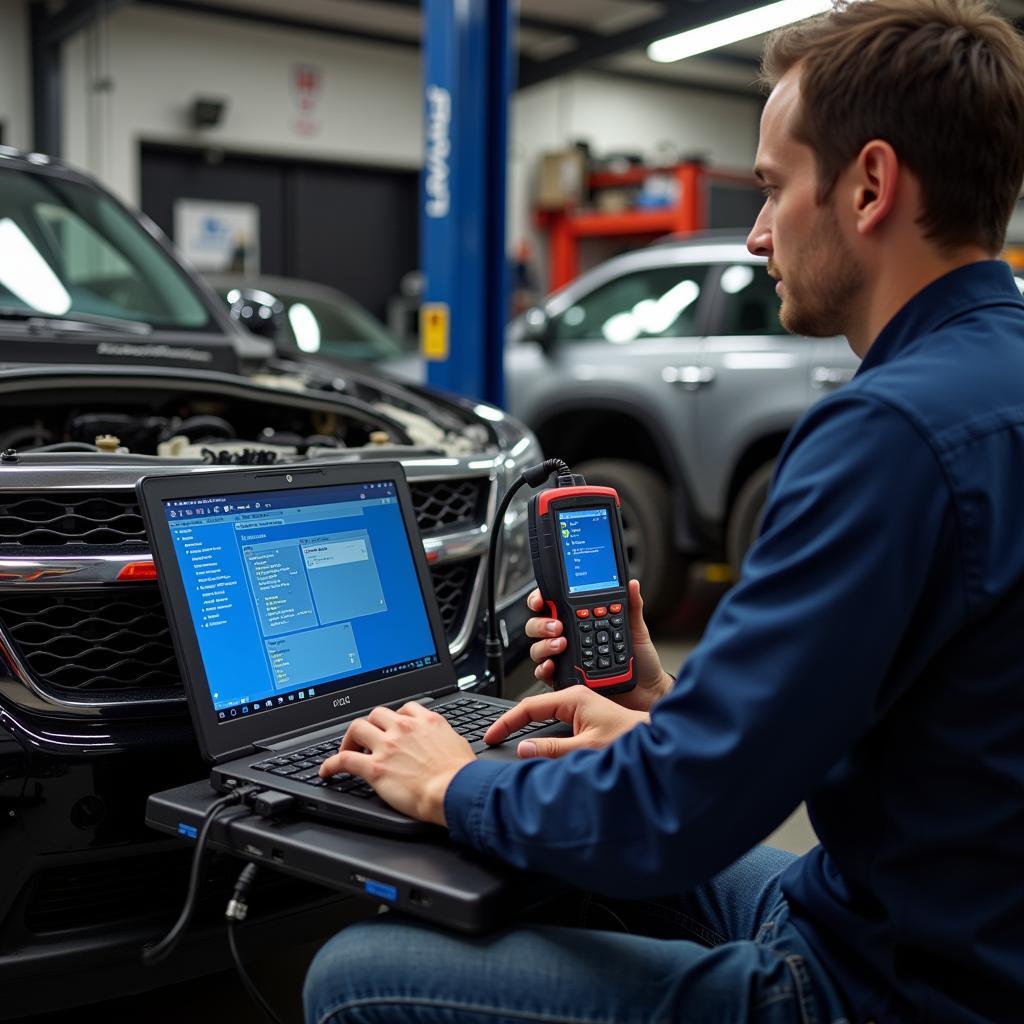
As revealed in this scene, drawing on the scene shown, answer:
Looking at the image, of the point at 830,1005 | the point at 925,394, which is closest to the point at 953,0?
the point at 925,394

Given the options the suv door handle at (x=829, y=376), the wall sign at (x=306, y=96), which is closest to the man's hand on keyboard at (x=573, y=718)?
the suv door handle at (x=829, y=376)

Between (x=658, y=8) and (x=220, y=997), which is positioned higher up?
(x=658, y=8)

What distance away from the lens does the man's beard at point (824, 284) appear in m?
1.11

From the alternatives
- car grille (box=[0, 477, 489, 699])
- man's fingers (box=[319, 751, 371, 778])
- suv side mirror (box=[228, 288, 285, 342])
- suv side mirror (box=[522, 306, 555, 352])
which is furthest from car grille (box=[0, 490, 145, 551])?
suv side mirror (box=[522, 306, 555, 352])

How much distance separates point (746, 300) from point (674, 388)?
43cm

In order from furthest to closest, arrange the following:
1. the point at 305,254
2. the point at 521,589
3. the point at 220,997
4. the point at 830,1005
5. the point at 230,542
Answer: the point at 305,254, the point at 521,589, the point at 220,997, the point at 230,542, the point at 830,1005

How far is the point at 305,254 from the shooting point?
1060 centimetres

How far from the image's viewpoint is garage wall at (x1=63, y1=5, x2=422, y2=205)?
30.3 ft

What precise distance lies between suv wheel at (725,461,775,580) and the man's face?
127 inches

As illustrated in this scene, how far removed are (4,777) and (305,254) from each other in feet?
31.2

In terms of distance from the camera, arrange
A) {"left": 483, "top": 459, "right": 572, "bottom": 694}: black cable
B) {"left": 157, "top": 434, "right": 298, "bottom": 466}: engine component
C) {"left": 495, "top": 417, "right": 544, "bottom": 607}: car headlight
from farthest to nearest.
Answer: {"left": 495, "top": 417, "right": 544, "bottom": 607}: car headlight
{"left": 157, "top": 434, "right": 298, "bottom": 466}: engine component
{"left": 483, "top": 459, "right": 572, "bottom": 694}: black cable

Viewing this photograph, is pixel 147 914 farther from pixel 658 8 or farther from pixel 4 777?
pixel 658 8

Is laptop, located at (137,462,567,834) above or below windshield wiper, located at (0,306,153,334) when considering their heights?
below

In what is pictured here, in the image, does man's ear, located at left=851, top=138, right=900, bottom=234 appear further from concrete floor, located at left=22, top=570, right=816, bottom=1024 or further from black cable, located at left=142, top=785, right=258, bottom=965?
concrete floor, located at left=22, top=570, right=816, bottom=1024
